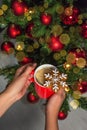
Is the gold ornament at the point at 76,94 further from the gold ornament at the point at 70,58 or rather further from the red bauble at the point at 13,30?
the red bauble at the point at 13,30

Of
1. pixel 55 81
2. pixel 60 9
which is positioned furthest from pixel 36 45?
pixel 55 81

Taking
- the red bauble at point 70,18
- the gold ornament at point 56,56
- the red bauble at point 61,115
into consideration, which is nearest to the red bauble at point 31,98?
the red bauble at point 61,115

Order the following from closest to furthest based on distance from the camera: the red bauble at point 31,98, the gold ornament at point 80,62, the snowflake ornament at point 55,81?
the snowflake ornament at point 55,81
the gold ornament at point 80,62
the red bauble at point 31,98

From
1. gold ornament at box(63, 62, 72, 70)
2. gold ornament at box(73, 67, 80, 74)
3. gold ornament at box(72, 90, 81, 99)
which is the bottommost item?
gold ornament at box(72, 90, 81, 99)

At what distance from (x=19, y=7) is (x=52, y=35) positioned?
16 cm

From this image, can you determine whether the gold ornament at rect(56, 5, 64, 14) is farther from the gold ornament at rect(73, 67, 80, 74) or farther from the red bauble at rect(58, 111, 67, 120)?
the red bauble at rect(58, 111, 67, 120)

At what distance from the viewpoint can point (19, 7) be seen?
1.04 meters

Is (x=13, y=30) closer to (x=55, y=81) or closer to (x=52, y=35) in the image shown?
(x=52, y=35)

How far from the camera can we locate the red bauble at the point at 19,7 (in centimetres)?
104

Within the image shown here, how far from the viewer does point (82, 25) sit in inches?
40.6

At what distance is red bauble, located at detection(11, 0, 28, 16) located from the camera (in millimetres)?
1045

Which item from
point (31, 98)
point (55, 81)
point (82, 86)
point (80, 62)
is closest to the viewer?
point (55, 81)

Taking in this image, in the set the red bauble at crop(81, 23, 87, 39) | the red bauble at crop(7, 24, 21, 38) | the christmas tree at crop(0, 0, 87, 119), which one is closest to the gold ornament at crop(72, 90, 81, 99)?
the christmas tree at crop(0, 0, 87, 119)

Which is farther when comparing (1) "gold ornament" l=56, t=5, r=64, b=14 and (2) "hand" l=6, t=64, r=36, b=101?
(1) "gold ornament" l=56, t=5, r=64, b=14
